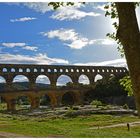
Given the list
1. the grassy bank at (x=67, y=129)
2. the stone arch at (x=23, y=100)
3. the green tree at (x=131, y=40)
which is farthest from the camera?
the stone arch at (x=23, y=100)

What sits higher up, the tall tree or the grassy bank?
the tall tree

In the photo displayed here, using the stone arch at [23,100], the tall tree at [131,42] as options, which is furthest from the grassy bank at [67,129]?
the stone arch at [23,100]

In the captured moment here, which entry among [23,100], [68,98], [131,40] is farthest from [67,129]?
[23,100]

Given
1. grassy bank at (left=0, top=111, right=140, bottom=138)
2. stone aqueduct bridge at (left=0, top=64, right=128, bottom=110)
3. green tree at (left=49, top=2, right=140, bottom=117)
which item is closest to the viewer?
green tree at (left=49, top=2, right=140, bottom=117)

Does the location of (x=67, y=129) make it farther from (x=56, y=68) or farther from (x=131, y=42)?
(x=56, y=68)

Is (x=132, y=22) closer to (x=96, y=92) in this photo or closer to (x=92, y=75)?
(x=96, y=92)

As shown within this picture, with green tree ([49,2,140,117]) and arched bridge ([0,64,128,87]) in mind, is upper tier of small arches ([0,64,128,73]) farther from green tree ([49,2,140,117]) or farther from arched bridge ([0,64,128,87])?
green tree ([49,2,140,117])

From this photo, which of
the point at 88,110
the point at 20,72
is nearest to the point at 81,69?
the point at 20,72

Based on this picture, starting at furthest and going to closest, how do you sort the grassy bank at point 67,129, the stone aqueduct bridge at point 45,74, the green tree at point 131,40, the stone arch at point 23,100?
the stone arch at point 23,100 → the stone aqueduct bridge at point 45,74 → the grassy bank at point 67,129 → the green tree at point 131,40

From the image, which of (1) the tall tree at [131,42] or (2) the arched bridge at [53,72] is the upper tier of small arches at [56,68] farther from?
(1) the tall tree at [131,42]

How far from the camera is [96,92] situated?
98938mm

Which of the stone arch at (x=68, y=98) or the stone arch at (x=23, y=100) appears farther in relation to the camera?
the stone arch at (x=23, y=100)

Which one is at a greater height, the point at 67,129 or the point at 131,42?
the point at 131,42

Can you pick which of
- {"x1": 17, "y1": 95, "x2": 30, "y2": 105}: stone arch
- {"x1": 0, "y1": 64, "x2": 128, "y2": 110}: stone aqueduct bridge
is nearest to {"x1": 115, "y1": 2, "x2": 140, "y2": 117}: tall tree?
{"x1": 0, "y1": 64, "x2": 128, "y2": 110}: stone aqueduct bridge
